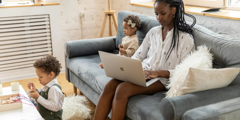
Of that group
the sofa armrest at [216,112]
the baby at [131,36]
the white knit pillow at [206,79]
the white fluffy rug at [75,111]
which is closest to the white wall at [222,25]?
the baby at [131,36]

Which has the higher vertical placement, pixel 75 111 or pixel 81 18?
pixel 81 18

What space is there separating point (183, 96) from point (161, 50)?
653 millimetres

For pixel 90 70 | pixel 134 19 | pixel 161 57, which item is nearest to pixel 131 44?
pixel 134 19

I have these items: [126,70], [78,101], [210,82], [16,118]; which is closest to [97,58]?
[78,101]

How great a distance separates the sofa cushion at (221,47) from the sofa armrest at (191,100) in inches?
6.7

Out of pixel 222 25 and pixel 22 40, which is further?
pixel 22 40

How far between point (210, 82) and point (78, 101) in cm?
147

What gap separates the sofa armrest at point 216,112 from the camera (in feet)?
4.03

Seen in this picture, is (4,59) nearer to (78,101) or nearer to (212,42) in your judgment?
(78,101)

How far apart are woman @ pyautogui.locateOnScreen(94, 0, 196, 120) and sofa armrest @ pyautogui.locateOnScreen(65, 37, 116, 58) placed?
0.94 m

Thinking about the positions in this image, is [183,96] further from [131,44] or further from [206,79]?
[131,44]

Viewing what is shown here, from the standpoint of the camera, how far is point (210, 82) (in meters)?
1.50

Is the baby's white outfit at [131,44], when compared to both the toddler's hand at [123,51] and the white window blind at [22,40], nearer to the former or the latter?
the toddler's hand at [123,51]

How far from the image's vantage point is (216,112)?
1257mm
